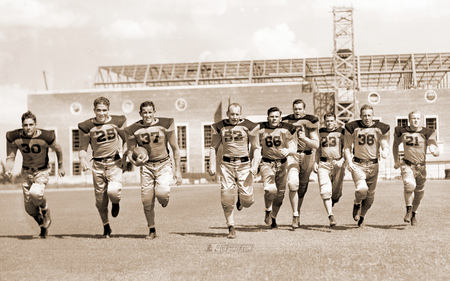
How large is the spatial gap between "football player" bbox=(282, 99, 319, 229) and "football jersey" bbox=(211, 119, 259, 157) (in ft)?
3.95

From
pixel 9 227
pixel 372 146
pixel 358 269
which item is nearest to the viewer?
pixel 358 269

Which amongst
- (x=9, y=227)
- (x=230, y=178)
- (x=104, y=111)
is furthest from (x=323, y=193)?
(x=9, y=227)

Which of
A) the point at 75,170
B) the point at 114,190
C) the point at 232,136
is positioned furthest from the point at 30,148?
the point at 75,170

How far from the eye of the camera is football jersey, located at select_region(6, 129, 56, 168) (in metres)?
10.8

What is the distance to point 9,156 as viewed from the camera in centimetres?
1092

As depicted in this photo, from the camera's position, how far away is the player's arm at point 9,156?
10.9 m

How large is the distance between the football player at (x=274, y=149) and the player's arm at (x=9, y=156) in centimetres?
475

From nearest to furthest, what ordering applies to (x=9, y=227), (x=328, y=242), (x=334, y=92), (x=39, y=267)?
1. (x=39, y=267)
2. (x=328, y=242)
3. (x=9, y=227)
4. (x=334, y=92)

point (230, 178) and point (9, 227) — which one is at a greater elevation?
point (230, 178)

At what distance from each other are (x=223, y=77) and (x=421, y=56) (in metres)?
22.1

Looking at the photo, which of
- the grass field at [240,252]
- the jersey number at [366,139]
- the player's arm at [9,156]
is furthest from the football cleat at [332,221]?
the player's arm at [9,156]

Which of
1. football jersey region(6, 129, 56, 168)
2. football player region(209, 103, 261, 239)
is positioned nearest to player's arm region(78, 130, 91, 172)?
football jersey region(6, 129, 56, 168)

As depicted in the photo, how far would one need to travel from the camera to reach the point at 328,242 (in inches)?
356

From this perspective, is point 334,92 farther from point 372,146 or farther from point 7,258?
point 7,258
